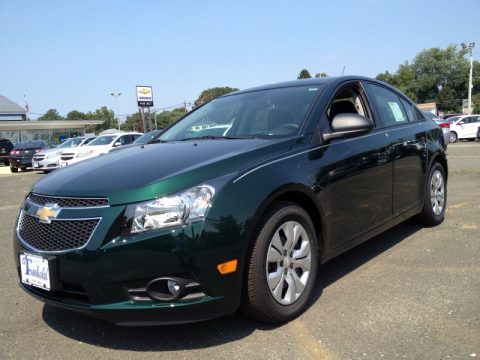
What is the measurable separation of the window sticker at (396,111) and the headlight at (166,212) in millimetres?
2727

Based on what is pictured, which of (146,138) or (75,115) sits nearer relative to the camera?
(146,138)

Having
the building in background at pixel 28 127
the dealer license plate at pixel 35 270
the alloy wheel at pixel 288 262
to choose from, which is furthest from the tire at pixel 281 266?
the building in background at pixel 28 127

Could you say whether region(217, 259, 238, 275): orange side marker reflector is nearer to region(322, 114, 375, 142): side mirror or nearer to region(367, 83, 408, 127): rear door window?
region(322, 114, 375, 142): side mirror

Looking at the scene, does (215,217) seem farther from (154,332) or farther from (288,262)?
(154,332)

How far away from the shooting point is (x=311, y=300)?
331 centimetres

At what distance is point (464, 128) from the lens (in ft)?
79.5

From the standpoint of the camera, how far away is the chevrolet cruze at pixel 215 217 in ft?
8.12

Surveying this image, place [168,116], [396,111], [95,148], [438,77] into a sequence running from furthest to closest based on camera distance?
1. [168,116]
2. [438,77]
3. [95,148]
4. [396,111]

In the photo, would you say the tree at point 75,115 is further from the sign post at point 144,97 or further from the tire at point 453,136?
the tire at point 453,136

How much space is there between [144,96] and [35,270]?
152 ft

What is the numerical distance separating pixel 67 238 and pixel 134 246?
0.43 metres

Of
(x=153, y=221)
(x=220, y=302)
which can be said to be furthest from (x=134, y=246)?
(x=220, y=302)

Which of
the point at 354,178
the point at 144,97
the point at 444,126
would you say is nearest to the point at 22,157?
the point at 444,126

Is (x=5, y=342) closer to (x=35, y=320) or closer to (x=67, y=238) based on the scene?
(x=35, y=320)
